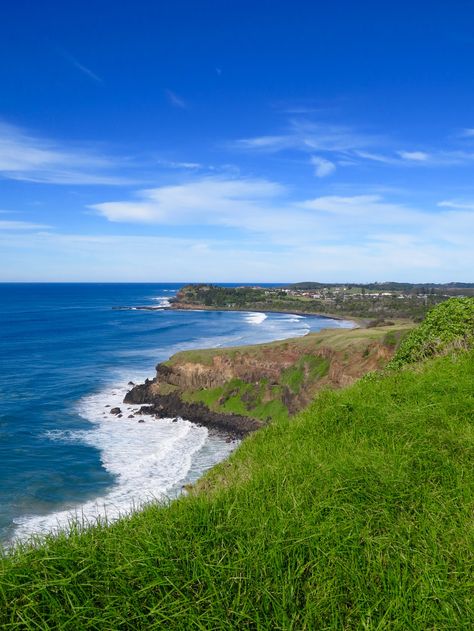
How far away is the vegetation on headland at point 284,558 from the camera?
366 centimetres

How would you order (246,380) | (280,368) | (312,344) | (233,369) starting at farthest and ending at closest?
(233,369)
(246,380)
(312,344)
(280,368)

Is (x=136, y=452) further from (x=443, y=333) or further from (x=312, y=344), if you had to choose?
(x=443, y=333)

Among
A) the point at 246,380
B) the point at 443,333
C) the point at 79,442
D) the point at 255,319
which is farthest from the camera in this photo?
the point at 255,319

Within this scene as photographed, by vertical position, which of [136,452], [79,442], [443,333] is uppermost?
[443,333]

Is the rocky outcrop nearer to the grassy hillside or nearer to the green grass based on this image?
the grassy hillside

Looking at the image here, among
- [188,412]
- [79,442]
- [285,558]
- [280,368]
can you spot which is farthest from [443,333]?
[188,412]

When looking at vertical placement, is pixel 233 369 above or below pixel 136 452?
above

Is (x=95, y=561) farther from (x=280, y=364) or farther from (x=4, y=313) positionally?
(x=4, y=313)

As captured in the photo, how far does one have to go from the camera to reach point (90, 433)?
144ft

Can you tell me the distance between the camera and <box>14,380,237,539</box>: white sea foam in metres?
29.0

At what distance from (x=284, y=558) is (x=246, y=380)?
5120 centimetres

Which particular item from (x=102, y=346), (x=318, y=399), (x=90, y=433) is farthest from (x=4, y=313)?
(x=318, y=399)

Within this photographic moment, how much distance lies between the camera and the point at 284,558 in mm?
4289

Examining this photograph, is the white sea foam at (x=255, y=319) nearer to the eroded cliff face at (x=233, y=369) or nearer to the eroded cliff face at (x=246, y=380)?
the eroded cliff face at (x=233, y=369)
